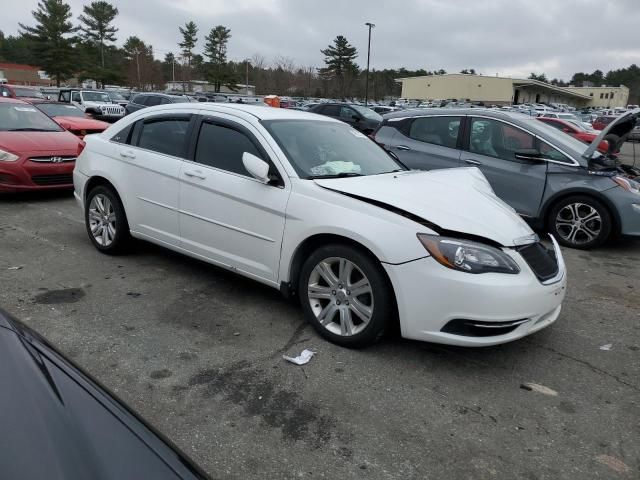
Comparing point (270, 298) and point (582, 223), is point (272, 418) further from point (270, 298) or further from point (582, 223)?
point (582, 223)

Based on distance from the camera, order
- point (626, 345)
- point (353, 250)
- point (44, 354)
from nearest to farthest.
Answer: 1. point (44, 354)
2. point (353, 250)
3. point (626, 345)

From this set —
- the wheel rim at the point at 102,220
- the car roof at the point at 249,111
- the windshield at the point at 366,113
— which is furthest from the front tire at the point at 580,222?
the windshield at the point at 366,113

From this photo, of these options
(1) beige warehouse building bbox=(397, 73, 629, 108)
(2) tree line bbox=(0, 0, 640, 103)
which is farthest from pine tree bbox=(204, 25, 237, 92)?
(1) beige warehouse building bbox=(397, 73, 629, 108)

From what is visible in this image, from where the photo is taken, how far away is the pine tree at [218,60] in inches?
2936

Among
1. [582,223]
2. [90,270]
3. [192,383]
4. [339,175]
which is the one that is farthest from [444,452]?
[582,223]

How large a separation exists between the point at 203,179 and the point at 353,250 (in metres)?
1.56

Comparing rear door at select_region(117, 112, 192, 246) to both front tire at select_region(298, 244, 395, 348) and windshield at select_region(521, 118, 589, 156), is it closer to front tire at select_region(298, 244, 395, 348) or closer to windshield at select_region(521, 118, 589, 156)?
front tire at select_region(298, 244, 395, 348)

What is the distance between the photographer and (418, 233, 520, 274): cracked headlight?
3178 millimetres

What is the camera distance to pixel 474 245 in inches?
128

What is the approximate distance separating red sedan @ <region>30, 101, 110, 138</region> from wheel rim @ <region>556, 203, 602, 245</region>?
938cm

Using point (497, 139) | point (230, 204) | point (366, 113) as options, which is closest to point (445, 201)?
point (230, 204)

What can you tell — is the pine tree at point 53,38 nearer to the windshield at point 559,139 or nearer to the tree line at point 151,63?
the tree line at point 151,63

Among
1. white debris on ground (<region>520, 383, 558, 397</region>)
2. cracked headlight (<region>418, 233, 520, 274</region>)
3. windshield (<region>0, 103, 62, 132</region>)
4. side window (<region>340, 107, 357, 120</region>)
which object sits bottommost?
white debris on ground (<region>520, 383, 558, 397</region>)

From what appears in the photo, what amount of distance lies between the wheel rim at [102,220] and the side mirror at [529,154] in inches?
193
